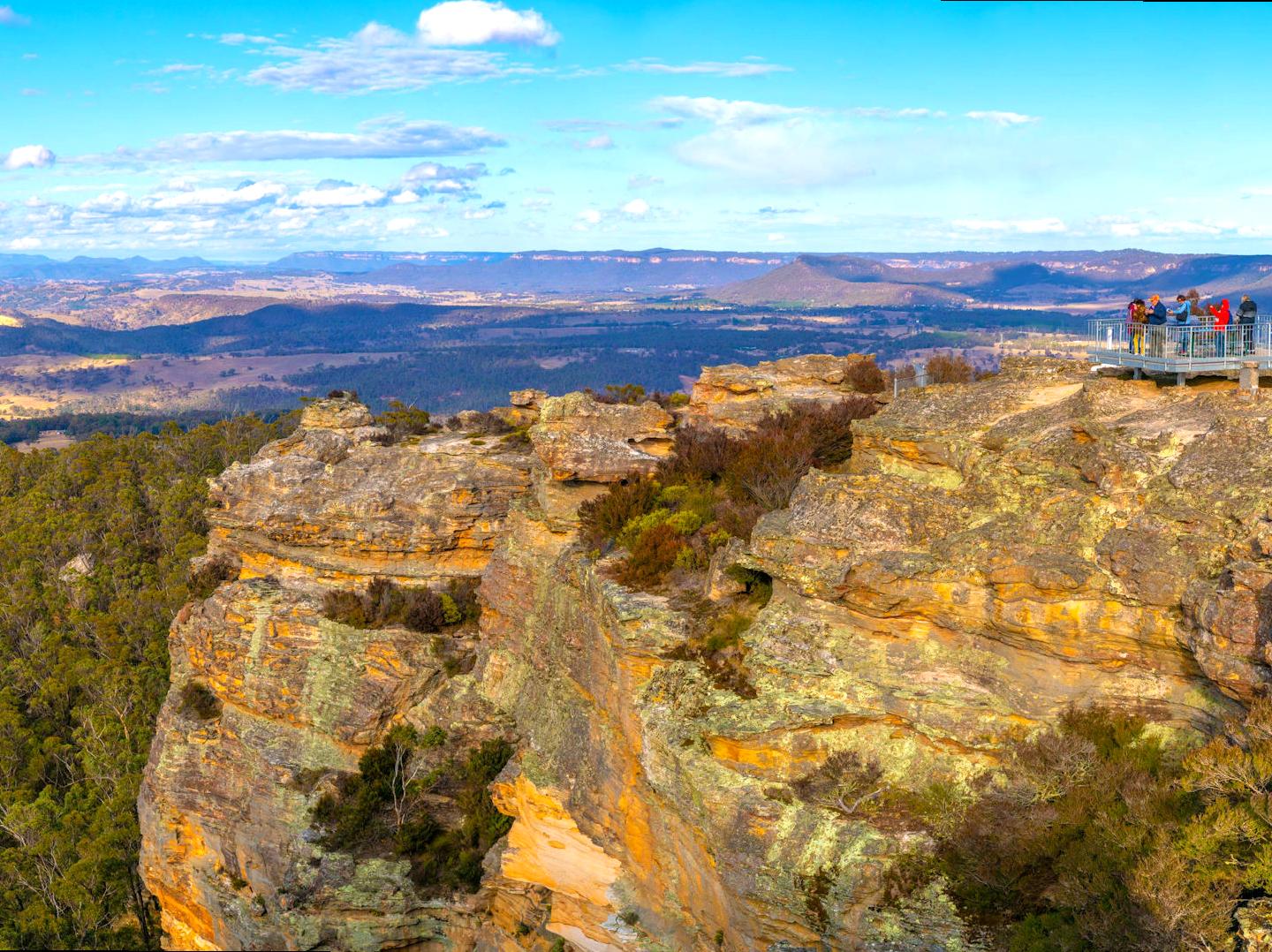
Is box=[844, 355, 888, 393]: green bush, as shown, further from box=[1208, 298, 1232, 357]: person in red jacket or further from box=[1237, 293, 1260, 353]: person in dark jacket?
box=[1237, 293, 1260, 353]: person in dark jacket

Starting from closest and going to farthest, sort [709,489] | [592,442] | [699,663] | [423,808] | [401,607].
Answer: [699,663] → [709,489] → [423,808] → [592,442] → [401,607]

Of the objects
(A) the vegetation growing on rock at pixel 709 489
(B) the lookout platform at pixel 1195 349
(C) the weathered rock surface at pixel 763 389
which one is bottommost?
(A) the vegetation growing on rock at pixel 709 489

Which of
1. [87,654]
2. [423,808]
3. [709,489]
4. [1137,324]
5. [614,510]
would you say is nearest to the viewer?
[1137,324]

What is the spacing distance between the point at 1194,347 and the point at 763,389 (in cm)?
1698

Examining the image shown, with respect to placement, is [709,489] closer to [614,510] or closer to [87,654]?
[614,510]

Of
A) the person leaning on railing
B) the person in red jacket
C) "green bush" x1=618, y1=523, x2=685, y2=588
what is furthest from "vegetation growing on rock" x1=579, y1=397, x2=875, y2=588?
the person in red jacket

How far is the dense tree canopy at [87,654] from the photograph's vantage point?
4259cm

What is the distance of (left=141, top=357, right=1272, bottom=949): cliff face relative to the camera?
19141 mm

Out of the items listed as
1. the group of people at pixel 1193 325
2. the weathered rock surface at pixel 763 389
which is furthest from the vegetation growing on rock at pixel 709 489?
the group of people at pixel 1193 325

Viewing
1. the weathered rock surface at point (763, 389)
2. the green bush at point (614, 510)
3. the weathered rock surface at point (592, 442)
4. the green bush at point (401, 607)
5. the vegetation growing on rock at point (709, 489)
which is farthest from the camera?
the weathered rock surface at point (763, 389)

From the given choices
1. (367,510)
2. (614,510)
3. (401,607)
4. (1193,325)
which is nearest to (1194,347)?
(1193,325)

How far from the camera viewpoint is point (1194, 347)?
24.2 m

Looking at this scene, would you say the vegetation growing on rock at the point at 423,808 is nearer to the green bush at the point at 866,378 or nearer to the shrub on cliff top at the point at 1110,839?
the shrub on cliff top at the point at 1110,839

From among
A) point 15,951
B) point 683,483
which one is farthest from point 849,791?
point 15,951
